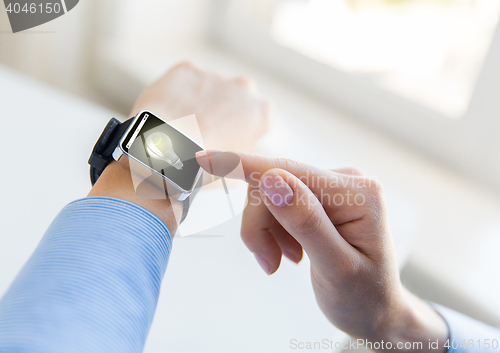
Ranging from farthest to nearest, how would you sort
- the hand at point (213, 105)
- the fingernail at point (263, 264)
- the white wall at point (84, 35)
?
the white wall at point (84, 35) < the hand at point (213, 105) < the fingernail at point (263, 264)

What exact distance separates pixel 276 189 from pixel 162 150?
0.15 metres

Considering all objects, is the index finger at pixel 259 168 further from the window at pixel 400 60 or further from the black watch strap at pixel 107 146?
the window at pixel 400 60

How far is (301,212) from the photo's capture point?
0.38m

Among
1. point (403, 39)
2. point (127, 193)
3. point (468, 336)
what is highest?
point (403, 39)

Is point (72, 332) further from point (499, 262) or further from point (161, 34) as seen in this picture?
point (161, 34)

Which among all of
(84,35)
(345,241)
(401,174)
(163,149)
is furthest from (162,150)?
(84,35)

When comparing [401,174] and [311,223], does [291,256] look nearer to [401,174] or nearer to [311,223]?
[311,223]

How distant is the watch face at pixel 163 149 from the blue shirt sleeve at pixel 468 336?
37 centimetres

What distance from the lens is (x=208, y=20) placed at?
1158 millimetres

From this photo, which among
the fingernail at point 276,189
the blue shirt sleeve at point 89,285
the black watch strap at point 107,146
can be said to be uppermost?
the fingernail at point 276,189

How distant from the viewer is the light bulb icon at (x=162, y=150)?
447 mm

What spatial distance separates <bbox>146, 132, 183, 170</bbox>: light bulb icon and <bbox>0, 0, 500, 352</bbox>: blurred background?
0.15 meters

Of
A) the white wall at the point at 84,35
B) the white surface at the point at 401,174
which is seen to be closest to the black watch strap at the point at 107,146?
the white surface at the point at 401,174

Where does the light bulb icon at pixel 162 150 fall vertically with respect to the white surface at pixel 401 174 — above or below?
above
